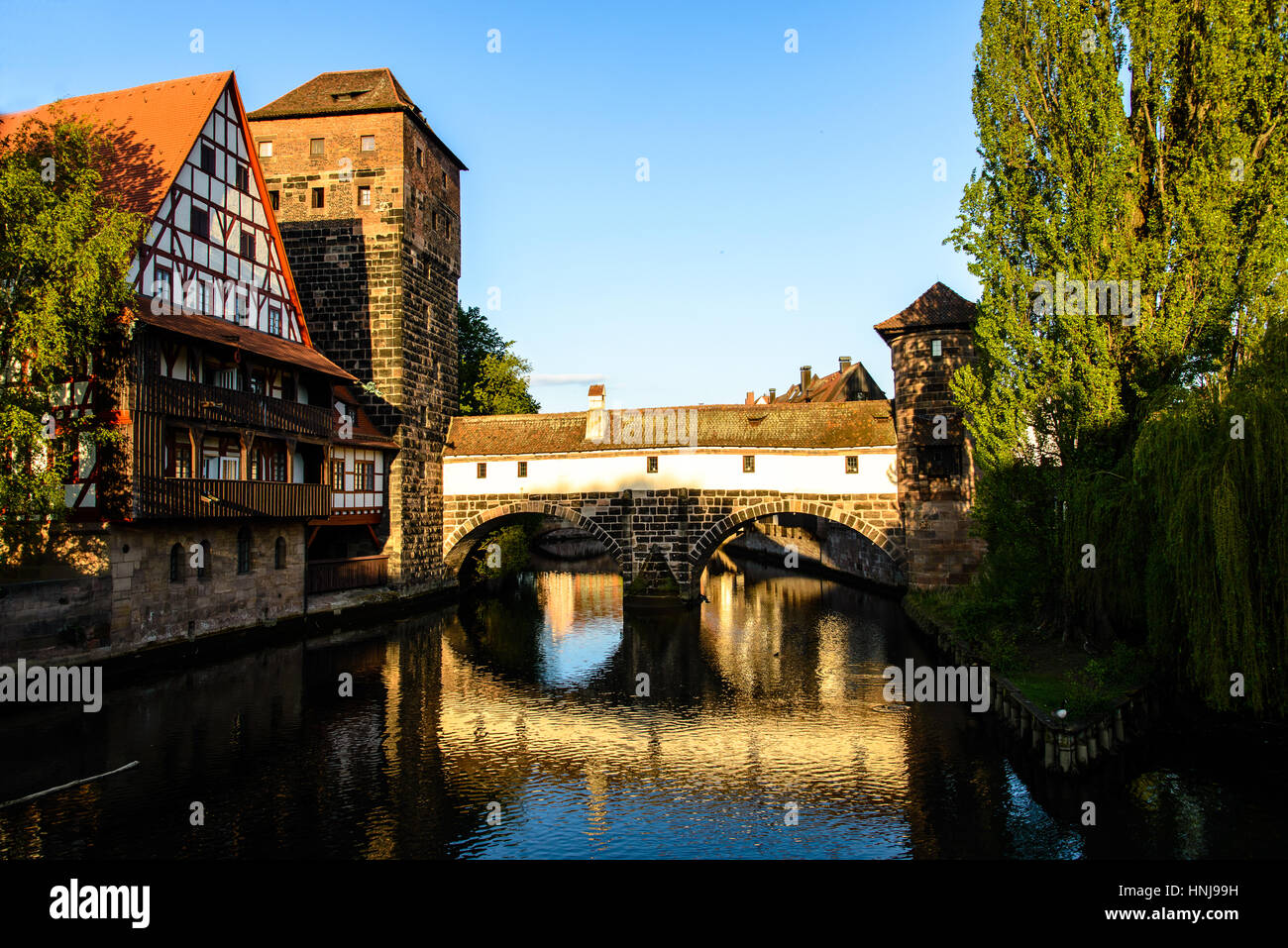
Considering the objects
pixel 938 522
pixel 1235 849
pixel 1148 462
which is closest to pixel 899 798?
pixel 1235 849

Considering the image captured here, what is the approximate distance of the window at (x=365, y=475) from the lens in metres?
29.8

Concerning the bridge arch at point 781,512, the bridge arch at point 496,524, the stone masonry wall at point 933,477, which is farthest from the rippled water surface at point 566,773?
the bridge arch at point 496,524

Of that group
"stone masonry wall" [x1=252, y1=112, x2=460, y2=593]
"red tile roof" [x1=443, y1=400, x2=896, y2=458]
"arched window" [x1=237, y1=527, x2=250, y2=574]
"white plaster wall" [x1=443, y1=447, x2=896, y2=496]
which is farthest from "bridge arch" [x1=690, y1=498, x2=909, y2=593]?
"arched window" [x1=237, y1=527, x2=250, y2=574]

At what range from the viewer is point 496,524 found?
36.2 meters

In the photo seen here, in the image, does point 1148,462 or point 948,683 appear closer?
point 1148,462

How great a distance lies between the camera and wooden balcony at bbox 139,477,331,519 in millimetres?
20281

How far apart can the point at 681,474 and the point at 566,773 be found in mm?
18811

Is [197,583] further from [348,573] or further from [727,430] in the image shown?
[727,430]

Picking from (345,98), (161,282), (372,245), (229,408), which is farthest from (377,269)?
(229,408)

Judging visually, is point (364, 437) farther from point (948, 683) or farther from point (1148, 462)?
point (1148, 462)

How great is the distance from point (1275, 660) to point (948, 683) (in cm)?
727

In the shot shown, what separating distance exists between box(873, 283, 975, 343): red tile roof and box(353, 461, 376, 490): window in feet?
63.7

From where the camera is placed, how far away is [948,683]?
61.9 feet

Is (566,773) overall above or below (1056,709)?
below
